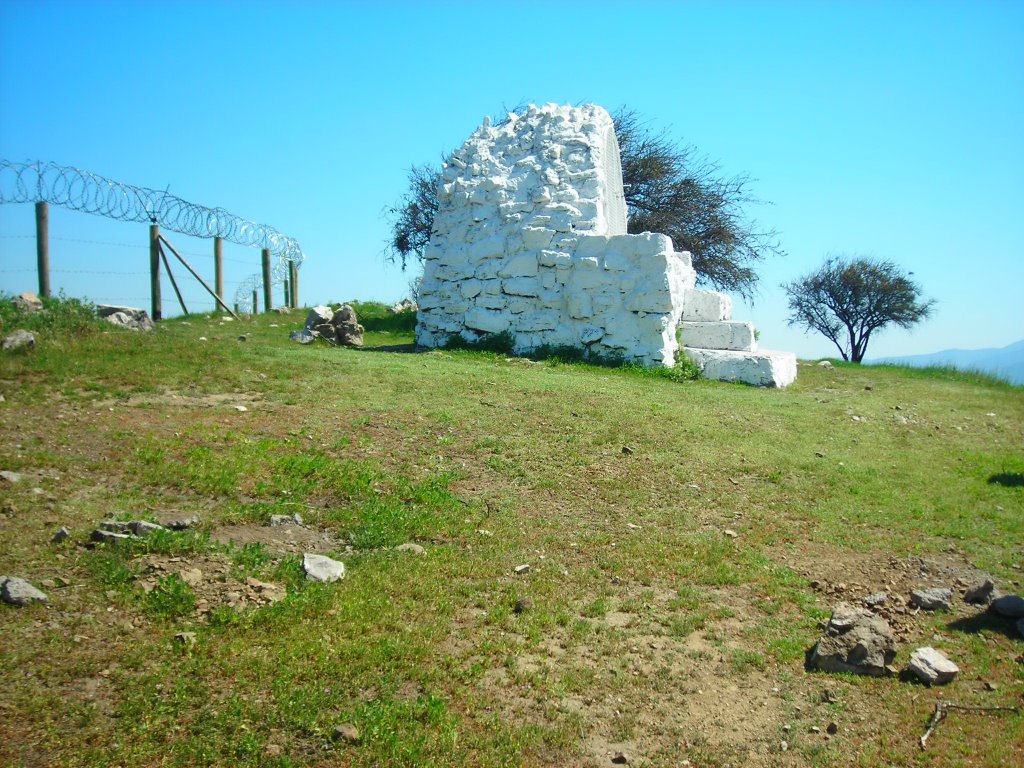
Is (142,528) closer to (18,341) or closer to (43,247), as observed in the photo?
(18,341)

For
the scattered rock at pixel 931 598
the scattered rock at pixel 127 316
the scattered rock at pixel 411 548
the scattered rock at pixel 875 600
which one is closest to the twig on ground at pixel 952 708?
the scattered rock at pixel 875 600

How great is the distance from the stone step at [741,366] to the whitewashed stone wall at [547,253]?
0.51 metres

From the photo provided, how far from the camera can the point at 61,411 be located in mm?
7066

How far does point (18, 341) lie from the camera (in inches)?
333

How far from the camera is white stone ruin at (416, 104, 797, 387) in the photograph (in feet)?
41.2

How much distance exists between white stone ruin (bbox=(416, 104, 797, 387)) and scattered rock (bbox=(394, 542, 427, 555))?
309 inches

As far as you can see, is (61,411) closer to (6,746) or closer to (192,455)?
(192,455)

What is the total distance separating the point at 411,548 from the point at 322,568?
70 centimetres

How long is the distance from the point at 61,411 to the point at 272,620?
4.27 metres

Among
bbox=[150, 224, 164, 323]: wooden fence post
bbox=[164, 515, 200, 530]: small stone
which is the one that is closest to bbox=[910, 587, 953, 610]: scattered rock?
bbox=[164, 515, 200, 530]: small stone

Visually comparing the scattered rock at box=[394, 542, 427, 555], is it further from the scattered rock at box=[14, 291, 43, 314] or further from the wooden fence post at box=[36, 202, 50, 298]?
the wooden fence post at box=[36, 202, 50, 298]

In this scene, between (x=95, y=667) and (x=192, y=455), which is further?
(x=192, y=455)

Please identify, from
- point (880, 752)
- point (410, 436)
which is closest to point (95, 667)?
point (880, 752)

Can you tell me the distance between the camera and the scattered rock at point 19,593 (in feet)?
12.7
